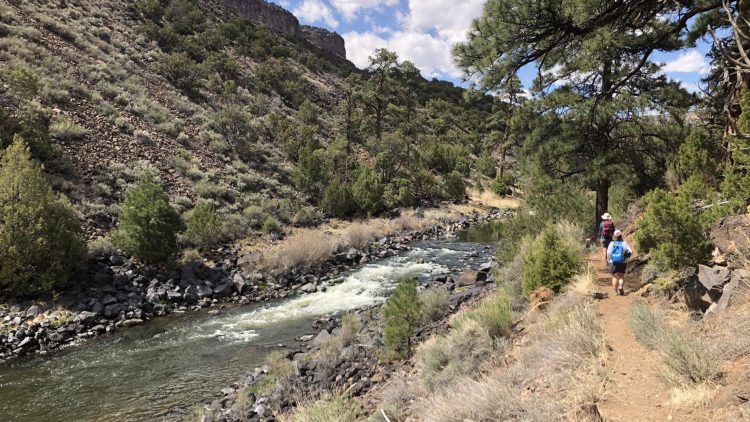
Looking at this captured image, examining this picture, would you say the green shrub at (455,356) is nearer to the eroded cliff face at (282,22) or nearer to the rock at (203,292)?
the rock at (203,292)

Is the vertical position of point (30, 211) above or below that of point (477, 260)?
above

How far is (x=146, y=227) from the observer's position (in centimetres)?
1794

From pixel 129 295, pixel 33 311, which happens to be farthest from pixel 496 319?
pixel 33 311

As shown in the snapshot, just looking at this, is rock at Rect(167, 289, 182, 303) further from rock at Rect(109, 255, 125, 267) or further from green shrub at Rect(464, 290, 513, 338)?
green shrub at Rect(464, 290, 513, 338)

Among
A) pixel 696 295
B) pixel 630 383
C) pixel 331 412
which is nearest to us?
pixel 630 383

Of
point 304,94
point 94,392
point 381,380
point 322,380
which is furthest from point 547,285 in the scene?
point 304,94

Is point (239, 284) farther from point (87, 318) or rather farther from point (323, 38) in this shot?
point (323, 38)

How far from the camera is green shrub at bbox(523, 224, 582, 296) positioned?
898 centimetres

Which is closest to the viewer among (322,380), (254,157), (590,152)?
(322,380)

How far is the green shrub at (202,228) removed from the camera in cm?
2062

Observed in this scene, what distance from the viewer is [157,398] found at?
34.1 ft

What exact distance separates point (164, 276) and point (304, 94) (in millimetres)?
38319

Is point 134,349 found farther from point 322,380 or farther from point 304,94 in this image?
point 304,94

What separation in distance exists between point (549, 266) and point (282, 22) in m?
99.7
